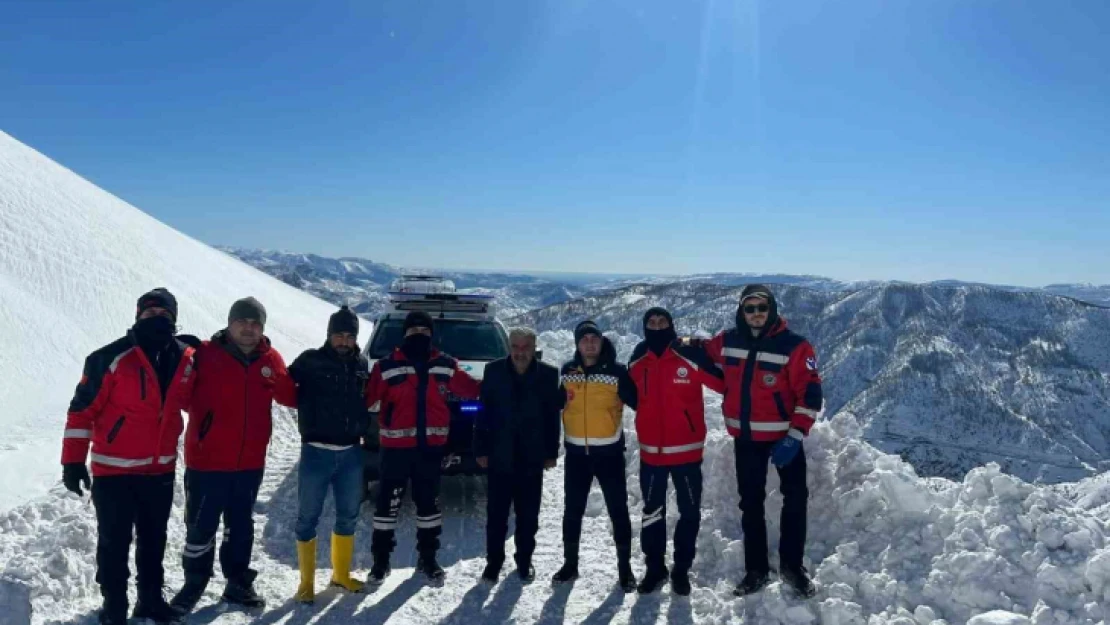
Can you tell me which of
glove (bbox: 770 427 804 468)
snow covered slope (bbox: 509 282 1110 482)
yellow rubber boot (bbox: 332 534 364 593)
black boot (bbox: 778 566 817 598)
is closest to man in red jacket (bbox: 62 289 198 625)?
yellow rubber boot (bbox: 332 534 364 593)

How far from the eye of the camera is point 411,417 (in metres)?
4.98

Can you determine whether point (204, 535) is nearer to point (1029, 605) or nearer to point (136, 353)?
point (136, 353)

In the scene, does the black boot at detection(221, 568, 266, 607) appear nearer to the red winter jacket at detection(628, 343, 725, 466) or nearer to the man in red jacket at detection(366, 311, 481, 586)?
the man in red jacket at detection(366, 311, 481, 586)

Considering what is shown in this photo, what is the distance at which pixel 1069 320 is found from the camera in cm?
15888

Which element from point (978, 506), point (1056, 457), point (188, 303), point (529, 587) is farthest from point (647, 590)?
point (1056, 457)

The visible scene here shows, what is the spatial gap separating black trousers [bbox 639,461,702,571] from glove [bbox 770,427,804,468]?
2.03ft

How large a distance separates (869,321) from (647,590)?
16657cm

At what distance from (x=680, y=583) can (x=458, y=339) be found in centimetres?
407

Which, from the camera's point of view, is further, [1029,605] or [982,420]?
[982,420]

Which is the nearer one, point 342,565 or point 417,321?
point 342,565

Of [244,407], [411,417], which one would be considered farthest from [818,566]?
[244,407]

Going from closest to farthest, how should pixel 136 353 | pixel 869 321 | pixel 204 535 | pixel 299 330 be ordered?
1. pixel 136 353
2. pixel 204 535
3. pixel 299 330
4. pixel 869 321

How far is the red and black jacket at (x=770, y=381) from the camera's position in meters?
4.71

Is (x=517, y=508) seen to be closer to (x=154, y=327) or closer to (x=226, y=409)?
(x=226, y=409)
